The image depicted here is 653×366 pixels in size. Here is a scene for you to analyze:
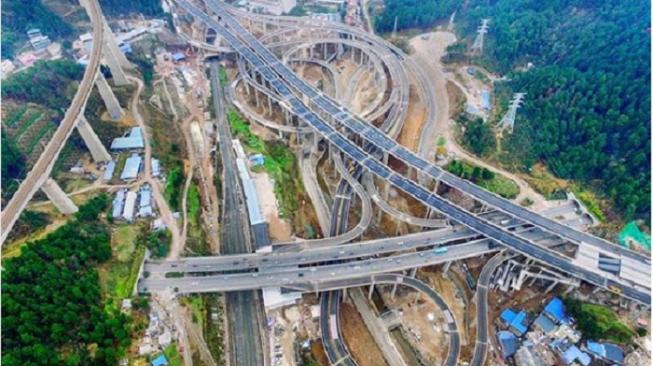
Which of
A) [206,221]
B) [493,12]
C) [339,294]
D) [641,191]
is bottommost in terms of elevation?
[339,294]

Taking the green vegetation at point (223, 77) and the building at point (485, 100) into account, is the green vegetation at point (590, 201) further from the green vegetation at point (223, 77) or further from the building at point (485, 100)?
the green vegetation at point (223, 77)

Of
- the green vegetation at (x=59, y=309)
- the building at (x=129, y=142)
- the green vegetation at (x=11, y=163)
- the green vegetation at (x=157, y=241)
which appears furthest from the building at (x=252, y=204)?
the green vegetation at (x=11, y=163)

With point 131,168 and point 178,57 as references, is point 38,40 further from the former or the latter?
point 131,168

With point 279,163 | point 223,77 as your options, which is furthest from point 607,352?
point 223,77

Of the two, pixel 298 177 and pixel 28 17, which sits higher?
pixel 28 17

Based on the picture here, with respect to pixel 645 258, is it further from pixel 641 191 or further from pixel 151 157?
pixel 151 157

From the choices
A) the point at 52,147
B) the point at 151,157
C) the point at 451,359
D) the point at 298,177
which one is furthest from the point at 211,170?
the point at 451,359
